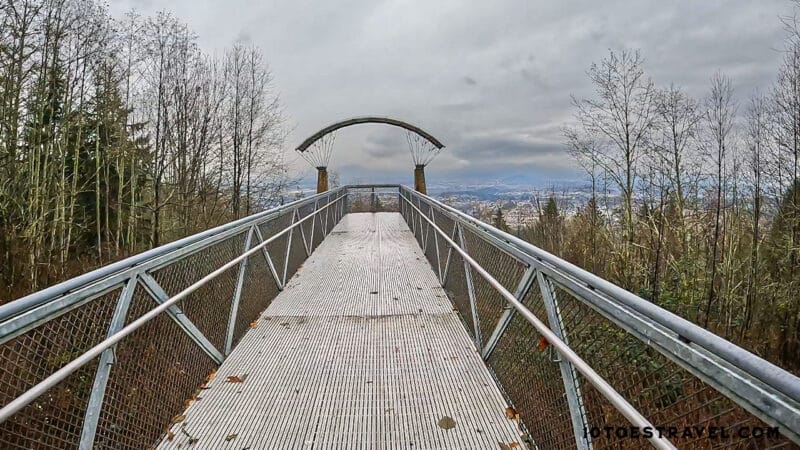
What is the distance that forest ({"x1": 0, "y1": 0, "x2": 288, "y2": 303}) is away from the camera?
9023mm

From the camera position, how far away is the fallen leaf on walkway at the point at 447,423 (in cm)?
242

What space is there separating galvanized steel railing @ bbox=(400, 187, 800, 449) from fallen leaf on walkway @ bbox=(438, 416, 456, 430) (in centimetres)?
38

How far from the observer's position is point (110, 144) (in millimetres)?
13367

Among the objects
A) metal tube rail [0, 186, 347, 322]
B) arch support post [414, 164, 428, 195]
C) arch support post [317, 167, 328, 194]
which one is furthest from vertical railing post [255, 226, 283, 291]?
arch support post [414, 164, 428, 195]

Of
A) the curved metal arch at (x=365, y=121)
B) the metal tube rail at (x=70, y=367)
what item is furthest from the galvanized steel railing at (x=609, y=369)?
the curved metal arch at (x=365, y=121)

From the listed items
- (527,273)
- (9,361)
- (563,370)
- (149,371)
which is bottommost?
(149,371)

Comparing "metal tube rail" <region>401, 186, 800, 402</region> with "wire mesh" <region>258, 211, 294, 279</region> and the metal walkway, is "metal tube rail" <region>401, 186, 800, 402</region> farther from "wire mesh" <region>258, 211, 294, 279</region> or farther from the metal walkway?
"wire mesh" <region>258, 211, 294, 279</region>

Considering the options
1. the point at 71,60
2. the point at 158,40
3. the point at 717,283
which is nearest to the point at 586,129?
the point at 717,283

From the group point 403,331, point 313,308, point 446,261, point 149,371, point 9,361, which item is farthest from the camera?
point 446,261

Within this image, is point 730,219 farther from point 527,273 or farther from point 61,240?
point 61,240

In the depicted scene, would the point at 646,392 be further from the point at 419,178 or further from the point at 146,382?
the point at 419,178

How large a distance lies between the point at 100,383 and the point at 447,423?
1.64 m

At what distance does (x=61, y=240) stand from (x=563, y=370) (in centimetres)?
1297

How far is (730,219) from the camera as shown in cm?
1218
